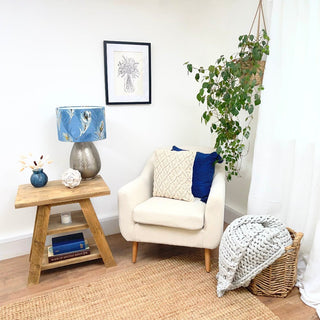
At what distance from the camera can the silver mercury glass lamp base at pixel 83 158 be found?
7.21ft

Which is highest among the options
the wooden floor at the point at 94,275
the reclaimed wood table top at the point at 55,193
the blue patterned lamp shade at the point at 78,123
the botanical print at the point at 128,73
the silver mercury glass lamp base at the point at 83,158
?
the botanical print at the point at 128,73

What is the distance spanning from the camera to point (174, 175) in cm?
229

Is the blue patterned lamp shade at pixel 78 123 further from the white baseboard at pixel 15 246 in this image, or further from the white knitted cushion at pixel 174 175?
the white baseboard at pixel 15 246

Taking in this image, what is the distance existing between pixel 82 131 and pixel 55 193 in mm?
467

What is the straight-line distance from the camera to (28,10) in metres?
2.11

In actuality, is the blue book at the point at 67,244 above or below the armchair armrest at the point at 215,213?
below

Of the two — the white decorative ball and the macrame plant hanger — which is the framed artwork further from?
the macrame plant hanger

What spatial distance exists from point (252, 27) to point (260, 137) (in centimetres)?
95

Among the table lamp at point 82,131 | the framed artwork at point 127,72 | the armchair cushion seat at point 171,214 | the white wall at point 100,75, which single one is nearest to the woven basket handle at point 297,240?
the armchair cushion seat at point 171,214

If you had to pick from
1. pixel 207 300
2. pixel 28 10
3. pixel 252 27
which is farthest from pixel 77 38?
pixel 207 300

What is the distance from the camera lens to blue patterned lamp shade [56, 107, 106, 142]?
2.00 meters

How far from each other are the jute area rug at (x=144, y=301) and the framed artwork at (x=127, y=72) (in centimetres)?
→ 145

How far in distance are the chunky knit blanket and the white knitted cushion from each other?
1.68 feet

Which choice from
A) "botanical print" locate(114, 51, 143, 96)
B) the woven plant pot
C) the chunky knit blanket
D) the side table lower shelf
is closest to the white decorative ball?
the side table lower shelf
